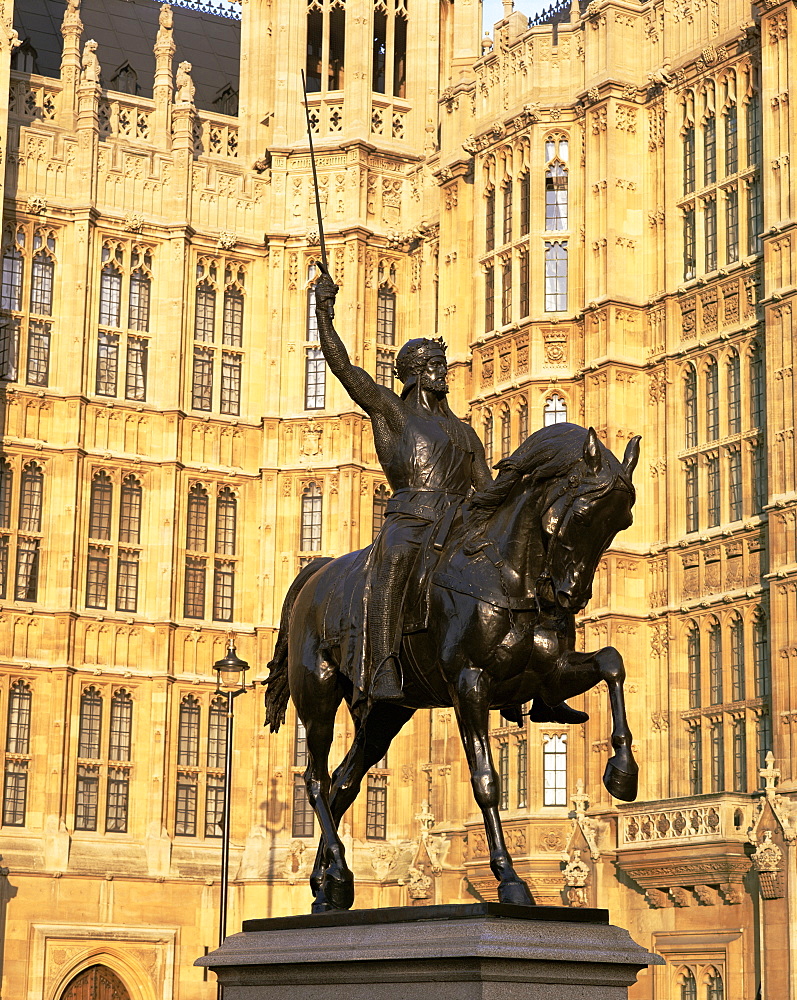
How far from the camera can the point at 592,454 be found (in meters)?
10.8

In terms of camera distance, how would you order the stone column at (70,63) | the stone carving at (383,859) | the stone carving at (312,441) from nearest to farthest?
the stone carving at (383,859) < the stone carving at (312,441) < the stone column at (70,63)

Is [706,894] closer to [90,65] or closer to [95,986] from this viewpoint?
[95,986]

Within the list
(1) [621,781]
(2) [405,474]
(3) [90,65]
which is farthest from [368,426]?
(1) [621,781]

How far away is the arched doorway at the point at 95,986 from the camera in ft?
125

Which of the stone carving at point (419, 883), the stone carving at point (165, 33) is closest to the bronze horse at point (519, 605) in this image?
the stone carving at point (419, 883)

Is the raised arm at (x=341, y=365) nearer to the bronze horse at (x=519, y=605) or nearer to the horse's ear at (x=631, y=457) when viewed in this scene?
the bronze horse at (x=519, y=605)

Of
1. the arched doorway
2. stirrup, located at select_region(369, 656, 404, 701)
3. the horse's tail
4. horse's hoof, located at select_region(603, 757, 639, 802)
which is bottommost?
the arched doorway

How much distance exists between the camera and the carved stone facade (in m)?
32.4

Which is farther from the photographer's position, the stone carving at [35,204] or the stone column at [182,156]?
the stone column at [182,156]

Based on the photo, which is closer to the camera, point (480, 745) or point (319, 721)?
point (480, 745)

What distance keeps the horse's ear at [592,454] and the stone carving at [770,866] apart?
19.9 m

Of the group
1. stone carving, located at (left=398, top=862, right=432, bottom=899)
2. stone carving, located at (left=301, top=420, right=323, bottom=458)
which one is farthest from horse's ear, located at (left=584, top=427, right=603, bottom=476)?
stone carving, located at (left=301, top=420, right=323, bottom=458)

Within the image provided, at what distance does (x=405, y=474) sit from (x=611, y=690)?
2.36m

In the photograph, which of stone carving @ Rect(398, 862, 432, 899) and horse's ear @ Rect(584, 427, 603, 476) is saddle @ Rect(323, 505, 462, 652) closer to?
horse's ear @ Rect(584, 427, 603, 476)
